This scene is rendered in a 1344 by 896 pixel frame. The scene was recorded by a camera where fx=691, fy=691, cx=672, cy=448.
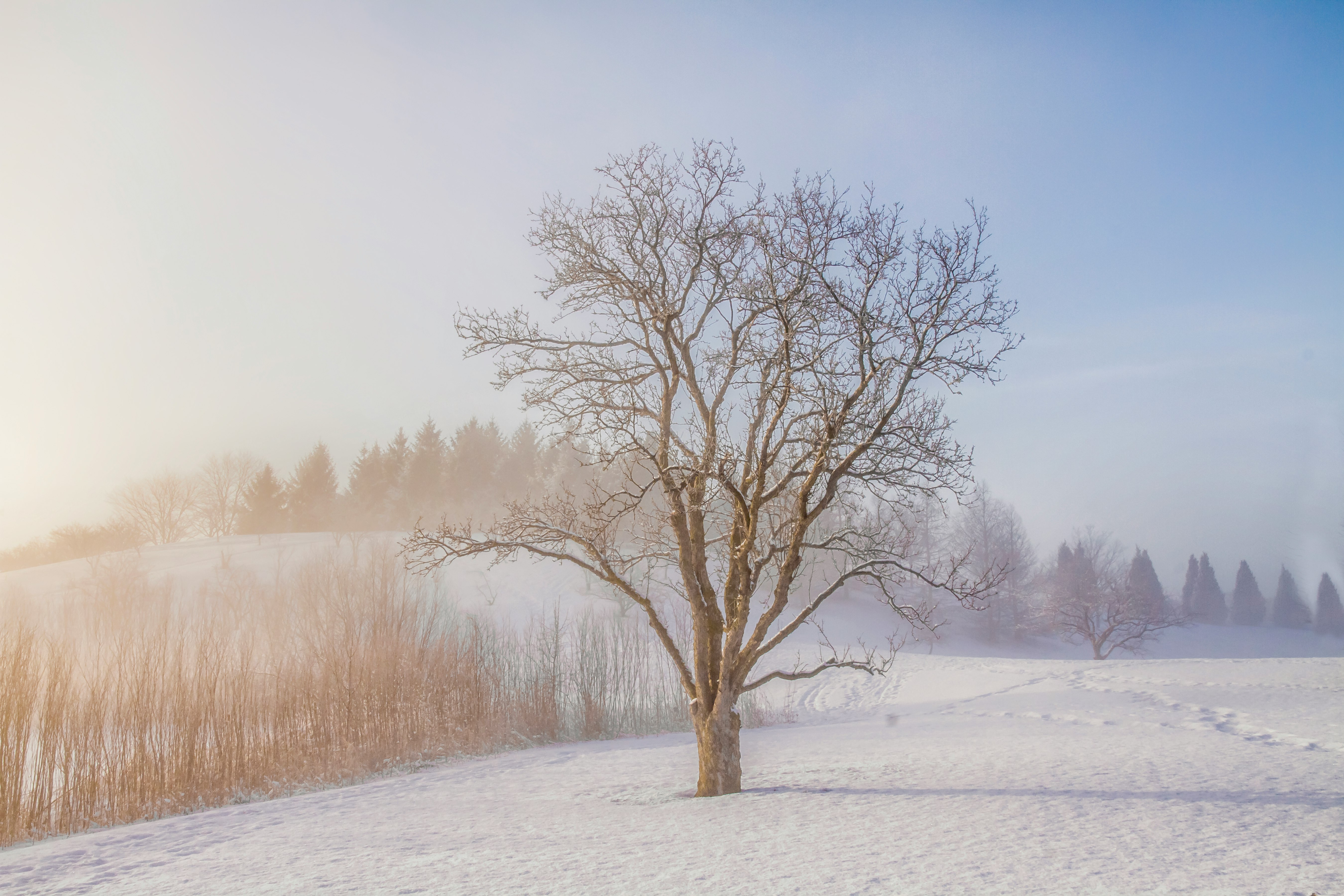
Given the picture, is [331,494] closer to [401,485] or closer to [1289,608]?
[401,485]

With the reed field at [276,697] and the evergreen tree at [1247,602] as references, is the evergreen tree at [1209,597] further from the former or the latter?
the reed field at [276,697]

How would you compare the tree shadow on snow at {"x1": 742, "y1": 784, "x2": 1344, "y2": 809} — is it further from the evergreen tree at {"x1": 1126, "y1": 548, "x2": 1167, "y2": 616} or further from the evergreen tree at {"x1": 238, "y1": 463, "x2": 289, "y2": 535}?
the evergreen tree at {"x1": 238, "y1": 463, "x2": 289, "y2": 535}

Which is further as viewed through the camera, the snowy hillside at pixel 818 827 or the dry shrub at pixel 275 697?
the dry shrub at pixel 275 697

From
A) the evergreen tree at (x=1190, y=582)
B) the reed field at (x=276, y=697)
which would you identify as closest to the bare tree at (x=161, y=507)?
the reed field at (x=276, y=697)

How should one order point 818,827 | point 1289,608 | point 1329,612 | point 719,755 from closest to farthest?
point 818,827
point 719,755
point 1329,612
point 1289,608

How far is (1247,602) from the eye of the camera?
5069 centimetres

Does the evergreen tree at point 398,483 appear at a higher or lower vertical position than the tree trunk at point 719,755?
higher

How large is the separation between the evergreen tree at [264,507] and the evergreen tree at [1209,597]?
62.0 metres

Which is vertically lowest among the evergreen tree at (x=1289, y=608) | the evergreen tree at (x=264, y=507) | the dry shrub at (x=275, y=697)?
the evergreen tree at (x=1289, y=608)

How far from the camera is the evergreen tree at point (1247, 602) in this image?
1978 inches

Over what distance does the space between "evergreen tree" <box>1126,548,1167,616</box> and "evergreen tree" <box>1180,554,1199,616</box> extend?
597cm

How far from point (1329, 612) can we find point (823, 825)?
2349 inches

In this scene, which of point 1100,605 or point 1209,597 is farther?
point 1209,597

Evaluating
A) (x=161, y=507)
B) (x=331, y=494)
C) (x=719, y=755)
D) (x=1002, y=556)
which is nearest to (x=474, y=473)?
(x=331, y=494)
